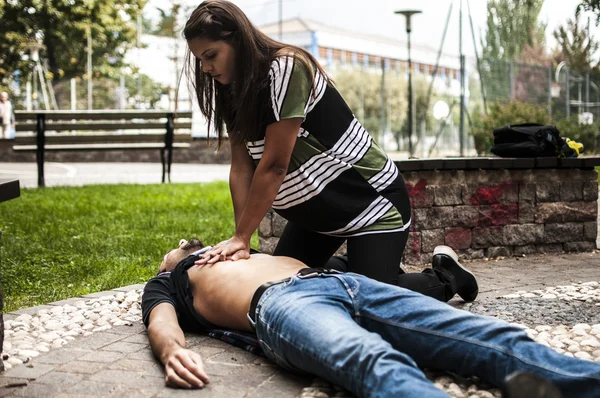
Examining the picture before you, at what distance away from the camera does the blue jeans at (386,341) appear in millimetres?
2270

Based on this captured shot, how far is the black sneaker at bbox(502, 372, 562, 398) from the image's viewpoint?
2.01 m

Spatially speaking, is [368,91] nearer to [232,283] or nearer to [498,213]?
[498,213]

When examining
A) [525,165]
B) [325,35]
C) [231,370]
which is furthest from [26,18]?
[325,35]

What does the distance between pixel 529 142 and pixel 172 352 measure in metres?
3.93

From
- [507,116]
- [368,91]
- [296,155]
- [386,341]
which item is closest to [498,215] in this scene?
[296,155]

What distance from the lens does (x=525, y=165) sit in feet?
19.0

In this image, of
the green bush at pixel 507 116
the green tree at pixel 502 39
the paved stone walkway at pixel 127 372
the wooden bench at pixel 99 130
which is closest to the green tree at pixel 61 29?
the wooden bench at pixel 99 130

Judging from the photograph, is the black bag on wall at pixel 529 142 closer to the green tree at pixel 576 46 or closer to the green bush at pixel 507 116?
the green bush at pixel 507 116

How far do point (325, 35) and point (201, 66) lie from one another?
74.9 metres

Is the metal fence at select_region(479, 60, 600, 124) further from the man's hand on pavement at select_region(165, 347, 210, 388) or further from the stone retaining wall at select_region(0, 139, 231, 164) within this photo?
the man's hand on pavement at select_region(165, 347, 210, 388)

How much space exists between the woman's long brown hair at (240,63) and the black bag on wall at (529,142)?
112 inches

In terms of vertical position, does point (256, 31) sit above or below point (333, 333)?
above

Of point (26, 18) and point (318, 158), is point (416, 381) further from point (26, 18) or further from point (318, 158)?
point (26, 18)

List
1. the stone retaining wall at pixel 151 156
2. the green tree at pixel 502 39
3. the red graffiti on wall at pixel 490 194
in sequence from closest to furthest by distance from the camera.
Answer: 1. the red graffiti on wall at pixel 490 194
2. the green tree at pixel 502 39
3. the stone retaining wall at pixel 151 156
